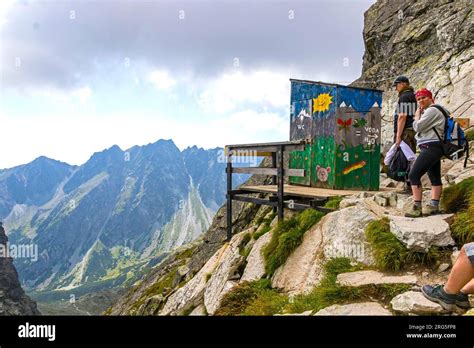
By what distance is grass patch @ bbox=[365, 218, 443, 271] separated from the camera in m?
6.71

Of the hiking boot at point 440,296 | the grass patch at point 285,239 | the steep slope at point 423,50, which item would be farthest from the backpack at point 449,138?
the steep slope at point 423,50

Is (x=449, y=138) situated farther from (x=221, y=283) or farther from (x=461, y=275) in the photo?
(x=221, y=283)

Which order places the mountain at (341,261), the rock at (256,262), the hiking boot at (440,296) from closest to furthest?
the hiking boot at (440,296) < the mountain at (341,261) < the rock at (256,262)

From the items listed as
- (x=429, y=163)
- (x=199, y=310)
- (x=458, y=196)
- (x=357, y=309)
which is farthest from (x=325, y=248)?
(x=199, y=310)

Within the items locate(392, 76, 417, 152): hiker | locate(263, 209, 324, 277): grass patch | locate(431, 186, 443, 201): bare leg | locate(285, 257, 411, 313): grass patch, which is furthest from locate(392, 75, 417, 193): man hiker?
locate(285, 257, 411, 313): grass patch

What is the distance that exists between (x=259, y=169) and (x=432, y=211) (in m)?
6.69

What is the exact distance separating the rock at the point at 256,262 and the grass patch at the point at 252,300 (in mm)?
585

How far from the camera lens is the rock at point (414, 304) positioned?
5238mm

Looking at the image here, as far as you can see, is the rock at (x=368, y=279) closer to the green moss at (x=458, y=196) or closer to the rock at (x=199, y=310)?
the green moss at (x=458, y=196)

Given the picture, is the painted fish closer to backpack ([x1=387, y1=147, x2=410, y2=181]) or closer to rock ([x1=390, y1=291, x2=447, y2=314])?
backpack ([x1=387, y1=147, x2=410, y2=181])

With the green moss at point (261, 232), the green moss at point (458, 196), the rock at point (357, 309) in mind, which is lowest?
the green moss at point (261, 232)

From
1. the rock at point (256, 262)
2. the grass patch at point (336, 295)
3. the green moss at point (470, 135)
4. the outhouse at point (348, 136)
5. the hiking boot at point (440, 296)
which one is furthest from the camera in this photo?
the green moss at point (470, 135)

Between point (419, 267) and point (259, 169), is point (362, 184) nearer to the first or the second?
point (259, 169)
